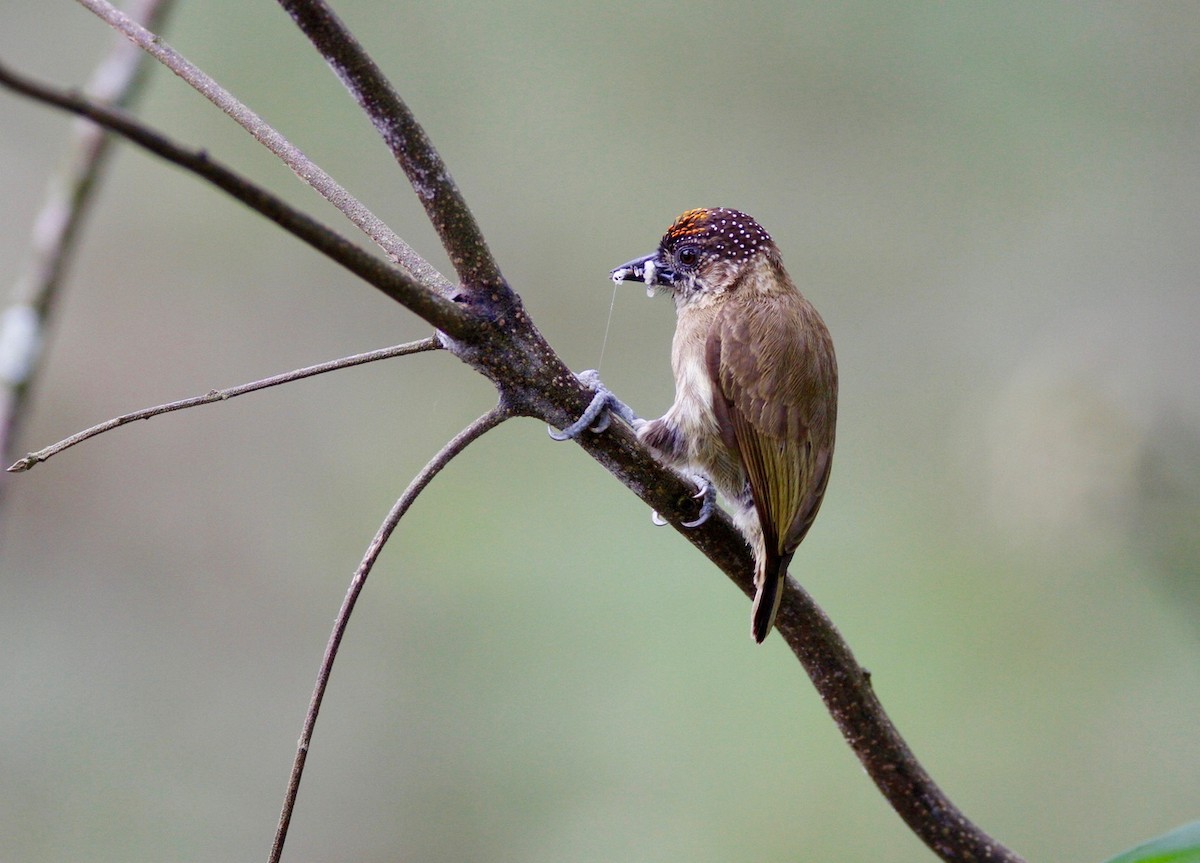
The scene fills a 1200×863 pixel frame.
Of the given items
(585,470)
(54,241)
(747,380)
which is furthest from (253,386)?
(585,470)

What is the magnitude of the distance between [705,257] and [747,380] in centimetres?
45

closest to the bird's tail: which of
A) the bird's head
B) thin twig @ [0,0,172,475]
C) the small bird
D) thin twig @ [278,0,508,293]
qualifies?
the small bird

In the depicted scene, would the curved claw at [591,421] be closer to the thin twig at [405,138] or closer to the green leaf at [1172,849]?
the thin twig at [405,138]

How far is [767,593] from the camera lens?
4.83 feet

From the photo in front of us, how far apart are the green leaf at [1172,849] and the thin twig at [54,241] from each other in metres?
1.83

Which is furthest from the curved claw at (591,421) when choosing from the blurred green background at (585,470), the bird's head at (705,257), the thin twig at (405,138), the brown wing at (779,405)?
the blurred green background at (585,470)

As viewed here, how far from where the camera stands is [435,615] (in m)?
4.09

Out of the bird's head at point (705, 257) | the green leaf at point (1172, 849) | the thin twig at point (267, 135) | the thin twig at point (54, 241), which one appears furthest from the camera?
the bird's head at point (705, 257)

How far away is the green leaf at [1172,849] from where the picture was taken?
0.98m

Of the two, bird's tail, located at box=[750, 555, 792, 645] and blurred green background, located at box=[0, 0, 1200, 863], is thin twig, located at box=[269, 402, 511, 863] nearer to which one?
bird's tail, located at box=[750, 555, 792, 645]

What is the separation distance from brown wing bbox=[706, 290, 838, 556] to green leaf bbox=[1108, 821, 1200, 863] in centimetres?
79

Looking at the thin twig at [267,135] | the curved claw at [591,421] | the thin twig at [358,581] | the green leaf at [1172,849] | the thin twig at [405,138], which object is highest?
the thin twig at [267,135]

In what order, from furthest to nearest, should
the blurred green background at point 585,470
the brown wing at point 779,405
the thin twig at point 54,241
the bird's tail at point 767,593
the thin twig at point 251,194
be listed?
the blurred green background at point 585,470 < the thin twig at point 54,241 < the brown wing at point 779,405 < the bird's tail at point 767,593 < the thin twig at point 251,194

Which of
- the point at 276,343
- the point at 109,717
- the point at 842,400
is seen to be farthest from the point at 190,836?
the point at 842,400
